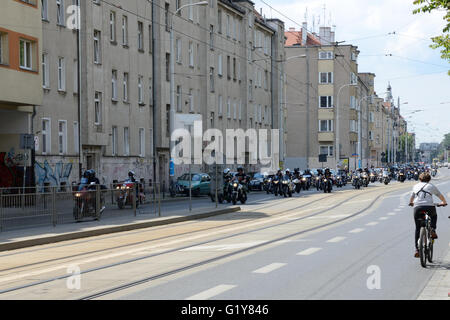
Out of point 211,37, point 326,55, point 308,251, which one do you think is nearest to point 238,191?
point 308,251

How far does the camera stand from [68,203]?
20.2 m

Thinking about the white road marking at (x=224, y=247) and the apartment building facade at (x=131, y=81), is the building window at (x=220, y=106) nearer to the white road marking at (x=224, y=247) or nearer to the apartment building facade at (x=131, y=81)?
the apartment building facade at (x=131, y=81)

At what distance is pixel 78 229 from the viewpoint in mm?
19406

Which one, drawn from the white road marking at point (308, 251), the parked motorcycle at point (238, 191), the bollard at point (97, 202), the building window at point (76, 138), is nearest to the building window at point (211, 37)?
the building window at point (76, 138)

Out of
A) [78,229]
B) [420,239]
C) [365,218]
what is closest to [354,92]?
[365,218]

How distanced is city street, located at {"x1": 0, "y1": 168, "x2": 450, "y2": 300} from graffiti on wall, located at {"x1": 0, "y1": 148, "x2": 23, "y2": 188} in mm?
13590

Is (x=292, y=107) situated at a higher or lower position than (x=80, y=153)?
higher

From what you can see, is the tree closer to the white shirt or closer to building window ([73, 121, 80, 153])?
the white shirt

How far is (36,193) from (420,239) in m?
10.1

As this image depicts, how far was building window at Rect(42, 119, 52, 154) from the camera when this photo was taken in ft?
118

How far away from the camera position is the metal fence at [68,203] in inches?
719

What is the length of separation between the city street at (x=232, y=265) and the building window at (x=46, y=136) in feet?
54.2

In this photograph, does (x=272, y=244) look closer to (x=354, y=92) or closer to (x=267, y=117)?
(x=267, y=117)
